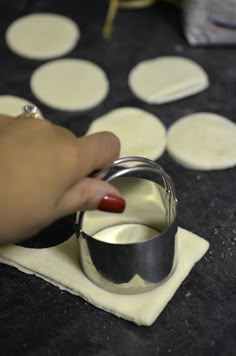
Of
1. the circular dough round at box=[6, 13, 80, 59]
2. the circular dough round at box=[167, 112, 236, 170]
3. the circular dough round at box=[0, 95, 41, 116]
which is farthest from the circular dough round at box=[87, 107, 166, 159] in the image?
the circular dough round at box=[6, 13, 80, 59]

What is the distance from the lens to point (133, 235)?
1.02 meters

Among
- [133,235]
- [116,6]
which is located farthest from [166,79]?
[133,235]

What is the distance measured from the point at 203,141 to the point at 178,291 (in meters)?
0.38

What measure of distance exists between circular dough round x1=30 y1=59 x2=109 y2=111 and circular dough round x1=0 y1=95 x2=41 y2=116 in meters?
0.05

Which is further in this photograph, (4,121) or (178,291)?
(178,291)

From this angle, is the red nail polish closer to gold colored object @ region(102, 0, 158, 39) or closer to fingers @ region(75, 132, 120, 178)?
fingers @ region(75, 132, 120, 178)

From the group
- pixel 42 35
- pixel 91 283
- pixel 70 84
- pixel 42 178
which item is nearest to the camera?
pixel 42 178

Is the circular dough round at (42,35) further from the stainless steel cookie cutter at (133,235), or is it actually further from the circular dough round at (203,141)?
the stainless steel cookie cutter at (133,235)

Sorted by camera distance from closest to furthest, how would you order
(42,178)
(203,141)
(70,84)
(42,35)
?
(42,178)
(203,141)
(70,84)
(42,35)

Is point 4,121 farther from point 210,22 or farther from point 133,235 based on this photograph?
point 210,22

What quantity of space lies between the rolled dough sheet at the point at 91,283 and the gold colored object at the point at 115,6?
70 centimetres

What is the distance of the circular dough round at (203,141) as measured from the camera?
47.9 inches

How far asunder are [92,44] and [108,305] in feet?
2.57

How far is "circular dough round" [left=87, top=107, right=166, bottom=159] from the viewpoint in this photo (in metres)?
1.24
